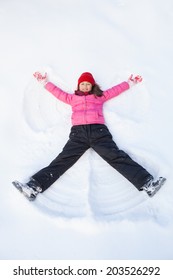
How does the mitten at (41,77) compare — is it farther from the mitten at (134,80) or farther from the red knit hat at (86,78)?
the mitten at (134,80)

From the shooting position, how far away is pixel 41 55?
365 centimetres

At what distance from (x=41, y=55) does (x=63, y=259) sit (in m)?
1.85

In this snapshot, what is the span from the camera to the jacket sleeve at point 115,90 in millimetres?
3342

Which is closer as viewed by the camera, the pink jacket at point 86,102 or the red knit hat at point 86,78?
the pink jacket at point 86,102

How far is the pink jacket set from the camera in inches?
125

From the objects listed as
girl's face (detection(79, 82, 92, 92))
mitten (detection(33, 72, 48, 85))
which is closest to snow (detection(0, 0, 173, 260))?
mitten (detection(33, 72, 48, 85))

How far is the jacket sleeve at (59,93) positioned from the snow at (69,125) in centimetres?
7

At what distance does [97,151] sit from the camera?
3.04 metres

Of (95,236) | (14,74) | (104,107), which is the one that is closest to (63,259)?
(95,236)

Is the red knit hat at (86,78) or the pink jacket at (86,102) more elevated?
the red knit hat at (86,78)

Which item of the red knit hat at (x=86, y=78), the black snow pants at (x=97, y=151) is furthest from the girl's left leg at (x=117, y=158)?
the red knit hat at (x=86, y=78)

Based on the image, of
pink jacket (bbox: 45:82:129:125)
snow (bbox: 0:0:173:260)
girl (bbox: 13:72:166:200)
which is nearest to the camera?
→ snow (bbox: 0:0:173:260)

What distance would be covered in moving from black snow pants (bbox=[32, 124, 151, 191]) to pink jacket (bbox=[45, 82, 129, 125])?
0.06 m

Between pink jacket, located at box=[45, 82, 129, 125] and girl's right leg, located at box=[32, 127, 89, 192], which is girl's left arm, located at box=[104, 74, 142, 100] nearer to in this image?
pink jacket, located at box=[45, 82, 129, 125]
